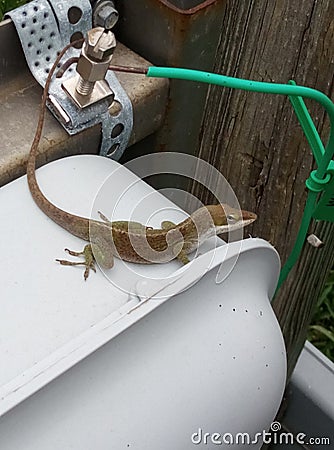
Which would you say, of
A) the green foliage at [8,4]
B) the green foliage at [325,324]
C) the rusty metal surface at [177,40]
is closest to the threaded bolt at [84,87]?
the rusty metal surface at [177,40]

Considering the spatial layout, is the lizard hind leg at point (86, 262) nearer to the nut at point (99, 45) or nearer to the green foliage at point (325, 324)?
the nut at point (99, 45)

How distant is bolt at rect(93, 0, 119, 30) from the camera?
63.1 inches

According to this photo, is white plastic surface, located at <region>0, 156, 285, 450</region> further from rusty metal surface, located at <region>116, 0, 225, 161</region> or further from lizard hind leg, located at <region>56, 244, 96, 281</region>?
rusty metal surface, located at <region>116, 0, 225, 161</region>

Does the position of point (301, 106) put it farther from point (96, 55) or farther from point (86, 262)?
point (86, 262)

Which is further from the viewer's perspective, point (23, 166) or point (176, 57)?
Answer: point (176, 57)

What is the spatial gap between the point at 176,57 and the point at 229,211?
0.35 m

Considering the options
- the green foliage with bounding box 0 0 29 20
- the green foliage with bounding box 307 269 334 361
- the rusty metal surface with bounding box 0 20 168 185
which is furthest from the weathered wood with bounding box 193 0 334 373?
the green foliage with bounding box 307 269 334 361

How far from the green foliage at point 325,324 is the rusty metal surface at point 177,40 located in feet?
4.21

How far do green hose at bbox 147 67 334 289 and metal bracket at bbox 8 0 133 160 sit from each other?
22cm

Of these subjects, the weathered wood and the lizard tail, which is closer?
the lizard tail

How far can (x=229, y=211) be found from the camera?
160 cm

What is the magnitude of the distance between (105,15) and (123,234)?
18.9 inches

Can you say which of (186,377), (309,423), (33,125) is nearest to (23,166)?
(33,125)

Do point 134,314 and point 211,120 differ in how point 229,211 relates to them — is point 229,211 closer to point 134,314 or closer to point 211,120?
point 211,120
